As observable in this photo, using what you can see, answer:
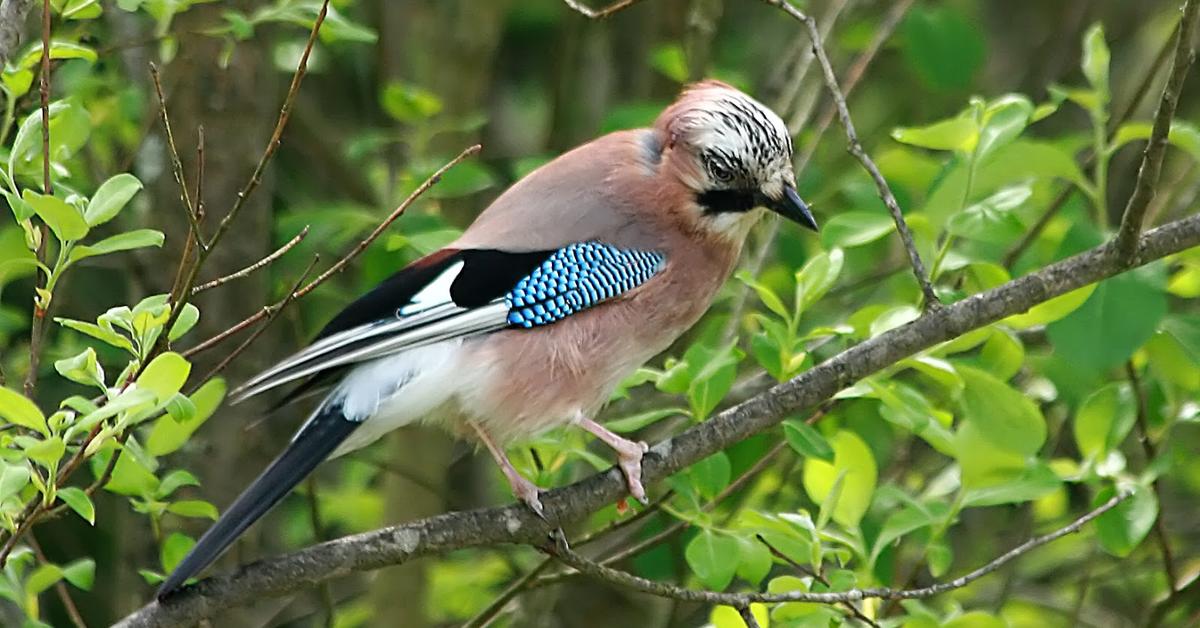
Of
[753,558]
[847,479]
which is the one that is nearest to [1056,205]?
[847,479]

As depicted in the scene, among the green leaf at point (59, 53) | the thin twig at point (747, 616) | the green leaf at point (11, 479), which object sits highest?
the green leaf at point (59, 53)

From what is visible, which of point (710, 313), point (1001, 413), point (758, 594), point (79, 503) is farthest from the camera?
→ point (710, 313)

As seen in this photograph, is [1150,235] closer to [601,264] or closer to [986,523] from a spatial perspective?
[601,264]

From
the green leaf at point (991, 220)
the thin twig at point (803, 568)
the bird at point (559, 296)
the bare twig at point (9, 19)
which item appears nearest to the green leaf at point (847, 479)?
the thin twig at point (803, 568)

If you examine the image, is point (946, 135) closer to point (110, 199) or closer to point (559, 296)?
point (559, 296)

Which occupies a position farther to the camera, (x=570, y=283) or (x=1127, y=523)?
(x=570, y=283)

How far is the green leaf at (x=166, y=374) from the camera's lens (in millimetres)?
2289

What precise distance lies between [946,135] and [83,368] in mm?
1910

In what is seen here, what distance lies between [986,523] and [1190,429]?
2.40ft

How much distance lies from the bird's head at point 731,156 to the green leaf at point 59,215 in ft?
6.11

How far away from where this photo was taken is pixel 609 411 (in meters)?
4.83

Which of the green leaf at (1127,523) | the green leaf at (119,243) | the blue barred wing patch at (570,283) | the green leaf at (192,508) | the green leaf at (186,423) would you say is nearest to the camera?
the green leaf at (119,243)

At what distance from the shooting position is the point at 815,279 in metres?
3.49

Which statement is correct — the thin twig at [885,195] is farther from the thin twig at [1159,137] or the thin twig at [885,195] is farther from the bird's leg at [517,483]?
the bird's leg at [517,483]
